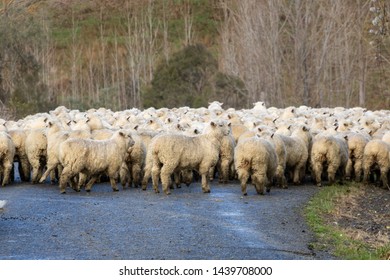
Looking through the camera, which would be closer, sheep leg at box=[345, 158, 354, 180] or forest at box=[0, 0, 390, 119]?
sheep leg at box=[345, 158, 354, 180]

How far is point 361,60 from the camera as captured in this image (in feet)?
154

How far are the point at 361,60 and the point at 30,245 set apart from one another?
125 ft

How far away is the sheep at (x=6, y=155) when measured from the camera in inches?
714

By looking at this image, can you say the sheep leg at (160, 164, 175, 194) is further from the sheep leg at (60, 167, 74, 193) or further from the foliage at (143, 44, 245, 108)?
the foliage at (143, 44, 245, 108)

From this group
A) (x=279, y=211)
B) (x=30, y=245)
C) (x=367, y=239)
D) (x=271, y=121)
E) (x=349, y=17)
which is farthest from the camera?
(x=349, y=17)

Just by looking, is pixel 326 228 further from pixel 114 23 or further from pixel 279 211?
pixel 114 23

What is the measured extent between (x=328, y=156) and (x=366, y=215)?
3042 mm

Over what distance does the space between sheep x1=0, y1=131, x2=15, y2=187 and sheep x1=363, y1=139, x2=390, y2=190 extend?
8184 mm

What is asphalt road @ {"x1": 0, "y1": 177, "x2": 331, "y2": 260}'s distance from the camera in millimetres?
10866

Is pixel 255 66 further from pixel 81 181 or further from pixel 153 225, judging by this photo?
pixel 153 225

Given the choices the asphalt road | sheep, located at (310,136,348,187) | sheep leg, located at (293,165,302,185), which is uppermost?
sheep, located at (310,136,348,187)

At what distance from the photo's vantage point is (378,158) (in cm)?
1933

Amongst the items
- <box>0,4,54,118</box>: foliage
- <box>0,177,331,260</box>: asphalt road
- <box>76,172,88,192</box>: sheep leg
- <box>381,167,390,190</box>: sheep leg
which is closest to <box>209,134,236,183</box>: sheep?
<box>0,177,331,260</box>: asphalt road

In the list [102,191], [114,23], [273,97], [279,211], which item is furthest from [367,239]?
[114,23]
